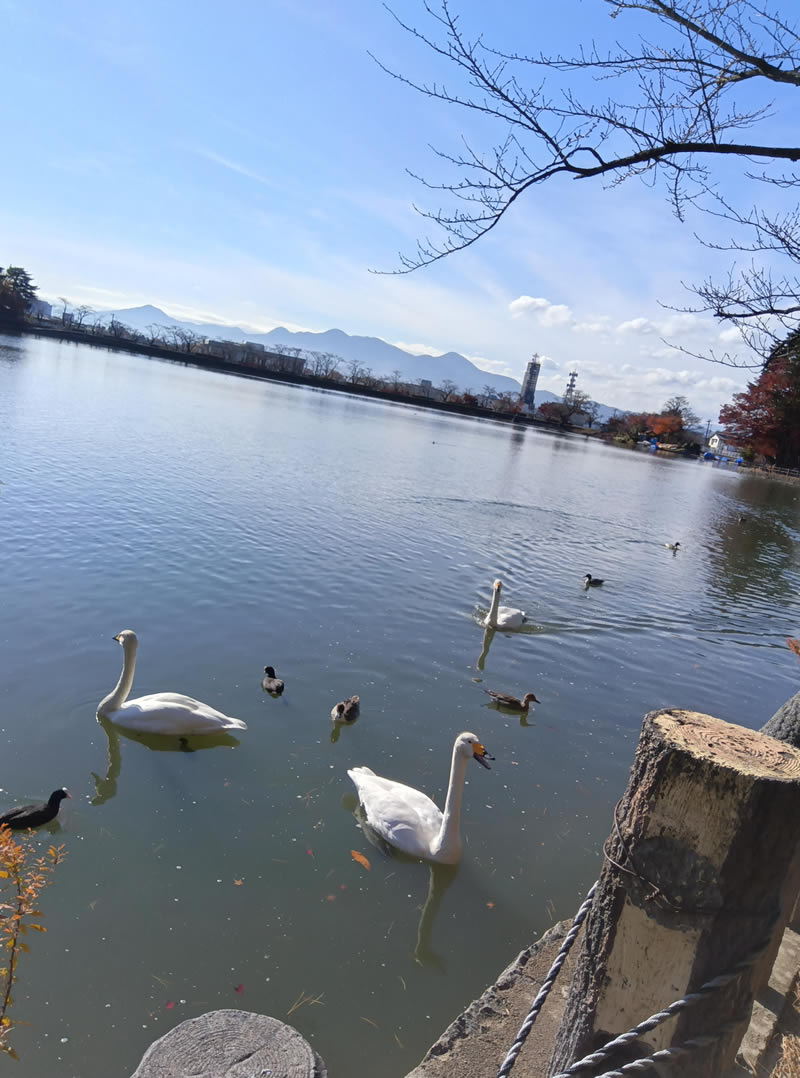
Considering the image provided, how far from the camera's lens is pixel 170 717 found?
6867 millimetres

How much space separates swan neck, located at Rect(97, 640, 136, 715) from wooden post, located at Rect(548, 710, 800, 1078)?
19.9 ft

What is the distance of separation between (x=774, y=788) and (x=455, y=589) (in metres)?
11.6

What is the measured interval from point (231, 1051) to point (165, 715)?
391 cm

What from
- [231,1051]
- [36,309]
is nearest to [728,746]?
[231,1051]

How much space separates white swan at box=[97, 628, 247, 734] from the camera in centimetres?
685

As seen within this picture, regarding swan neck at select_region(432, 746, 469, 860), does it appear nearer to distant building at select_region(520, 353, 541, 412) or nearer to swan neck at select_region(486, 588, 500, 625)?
swan neck at select_region(486, 588, 500, 625)

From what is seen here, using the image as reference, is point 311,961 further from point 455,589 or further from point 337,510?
point 337,510

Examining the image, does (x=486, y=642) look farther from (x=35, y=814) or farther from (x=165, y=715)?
(x=35, y=814)

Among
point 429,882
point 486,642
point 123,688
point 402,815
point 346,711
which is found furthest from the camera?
point 486,642

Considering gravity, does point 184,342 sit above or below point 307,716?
above

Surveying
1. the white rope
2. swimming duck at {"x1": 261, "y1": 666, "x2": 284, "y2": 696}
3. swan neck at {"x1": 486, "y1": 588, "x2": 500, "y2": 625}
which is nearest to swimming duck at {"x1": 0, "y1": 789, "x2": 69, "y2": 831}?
swimming duck at {"x1": 261, "y1": 666, "x2": 284, "y2": 696}

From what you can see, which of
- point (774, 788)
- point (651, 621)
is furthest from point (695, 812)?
point (651, 621)

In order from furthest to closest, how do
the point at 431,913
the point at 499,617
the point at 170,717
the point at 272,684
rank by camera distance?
the point at 499,617
the point at 272,684
the point at 170,717
the point at 431,913

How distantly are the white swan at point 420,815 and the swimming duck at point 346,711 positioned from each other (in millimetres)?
1379
